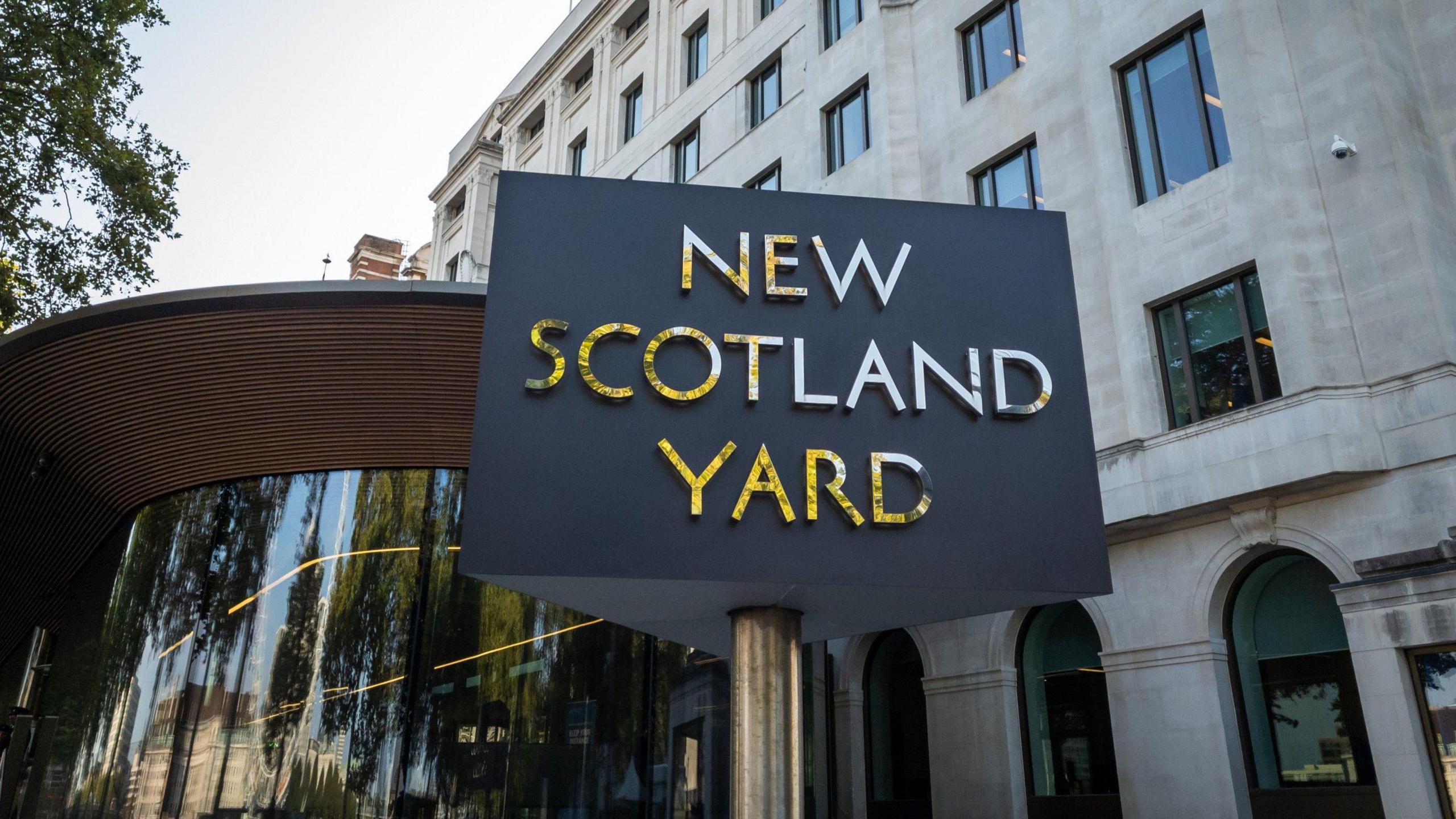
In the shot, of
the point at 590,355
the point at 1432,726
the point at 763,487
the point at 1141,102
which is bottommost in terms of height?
the point at 1432,726

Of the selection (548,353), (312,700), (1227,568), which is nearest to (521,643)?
(312,700)

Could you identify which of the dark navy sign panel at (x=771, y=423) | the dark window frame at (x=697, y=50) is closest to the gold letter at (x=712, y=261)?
the dark navy sign panel at (x=771, y=423)

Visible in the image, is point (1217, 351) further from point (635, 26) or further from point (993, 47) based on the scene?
point (635, 26)

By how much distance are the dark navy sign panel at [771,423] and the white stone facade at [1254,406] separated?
6.95m

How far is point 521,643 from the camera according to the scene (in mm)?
16938

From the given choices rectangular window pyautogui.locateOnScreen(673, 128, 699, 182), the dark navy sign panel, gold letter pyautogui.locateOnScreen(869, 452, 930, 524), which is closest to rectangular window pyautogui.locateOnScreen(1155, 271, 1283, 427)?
the dark navy sign panel

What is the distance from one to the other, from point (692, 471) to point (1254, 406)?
36.1 ft

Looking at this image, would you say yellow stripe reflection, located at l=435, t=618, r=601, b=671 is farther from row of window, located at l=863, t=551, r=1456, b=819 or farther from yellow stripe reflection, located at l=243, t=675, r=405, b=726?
row of window, located at l=863, t=551, r=1456, b=819

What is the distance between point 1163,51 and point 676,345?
14406mm

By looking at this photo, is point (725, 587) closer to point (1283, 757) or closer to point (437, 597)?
point (437, 597)

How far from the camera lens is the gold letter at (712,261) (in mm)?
11172

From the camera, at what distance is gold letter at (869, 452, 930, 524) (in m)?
10.4

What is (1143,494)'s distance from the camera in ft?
59.6

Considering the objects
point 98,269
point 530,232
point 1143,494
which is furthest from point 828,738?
point 98,269
